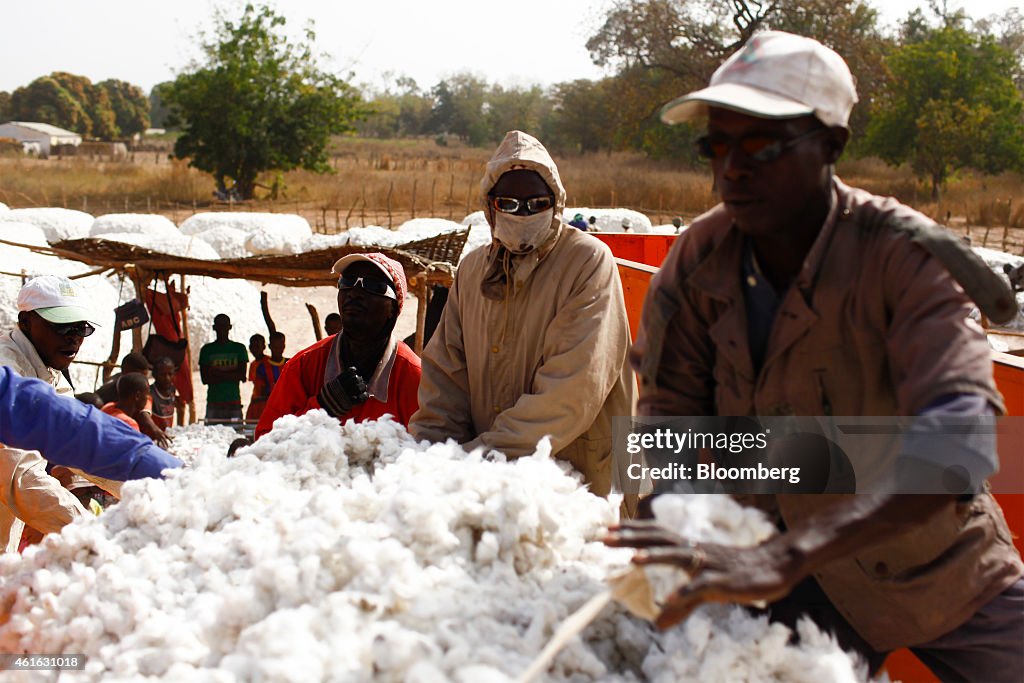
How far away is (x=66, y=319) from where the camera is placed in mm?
3721

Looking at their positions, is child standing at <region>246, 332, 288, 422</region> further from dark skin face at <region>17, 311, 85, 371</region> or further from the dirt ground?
dark skin face at <region>17, 311, 85, 371</region>

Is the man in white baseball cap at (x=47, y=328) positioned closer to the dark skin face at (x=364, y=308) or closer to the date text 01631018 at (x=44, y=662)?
the dark skin face at (x=364, y=308)

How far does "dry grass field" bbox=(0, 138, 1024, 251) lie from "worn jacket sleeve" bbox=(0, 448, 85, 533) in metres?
17.3

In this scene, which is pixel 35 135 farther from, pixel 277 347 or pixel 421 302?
pixel 421 302

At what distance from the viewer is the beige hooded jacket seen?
2.64 meters

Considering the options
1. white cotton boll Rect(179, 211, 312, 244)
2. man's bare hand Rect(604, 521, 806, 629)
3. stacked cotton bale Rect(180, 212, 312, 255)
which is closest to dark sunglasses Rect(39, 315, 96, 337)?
man's bare hand Rect(604, 521, 806, 629)

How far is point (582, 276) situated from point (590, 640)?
52.0 inches

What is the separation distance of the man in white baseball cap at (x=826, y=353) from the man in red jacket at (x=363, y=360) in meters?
1.85

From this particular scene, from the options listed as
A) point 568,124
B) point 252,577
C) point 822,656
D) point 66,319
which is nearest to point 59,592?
point 252,577

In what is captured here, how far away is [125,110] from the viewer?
A: 213ft

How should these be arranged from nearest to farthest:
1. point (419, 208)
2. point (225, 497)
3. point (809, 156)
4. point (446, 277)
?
point (809, 156)
point (225, 497)
point (446, 277)
point (419, 208)

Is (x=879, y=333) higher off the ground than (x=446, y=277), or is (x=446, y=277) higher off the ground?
(x=879, y=333)

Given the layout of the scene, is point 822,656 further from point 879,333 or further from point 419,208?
point 419,208

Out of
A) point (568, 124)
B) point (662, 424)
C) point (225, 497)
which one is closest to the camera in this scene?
point (662, 424)
